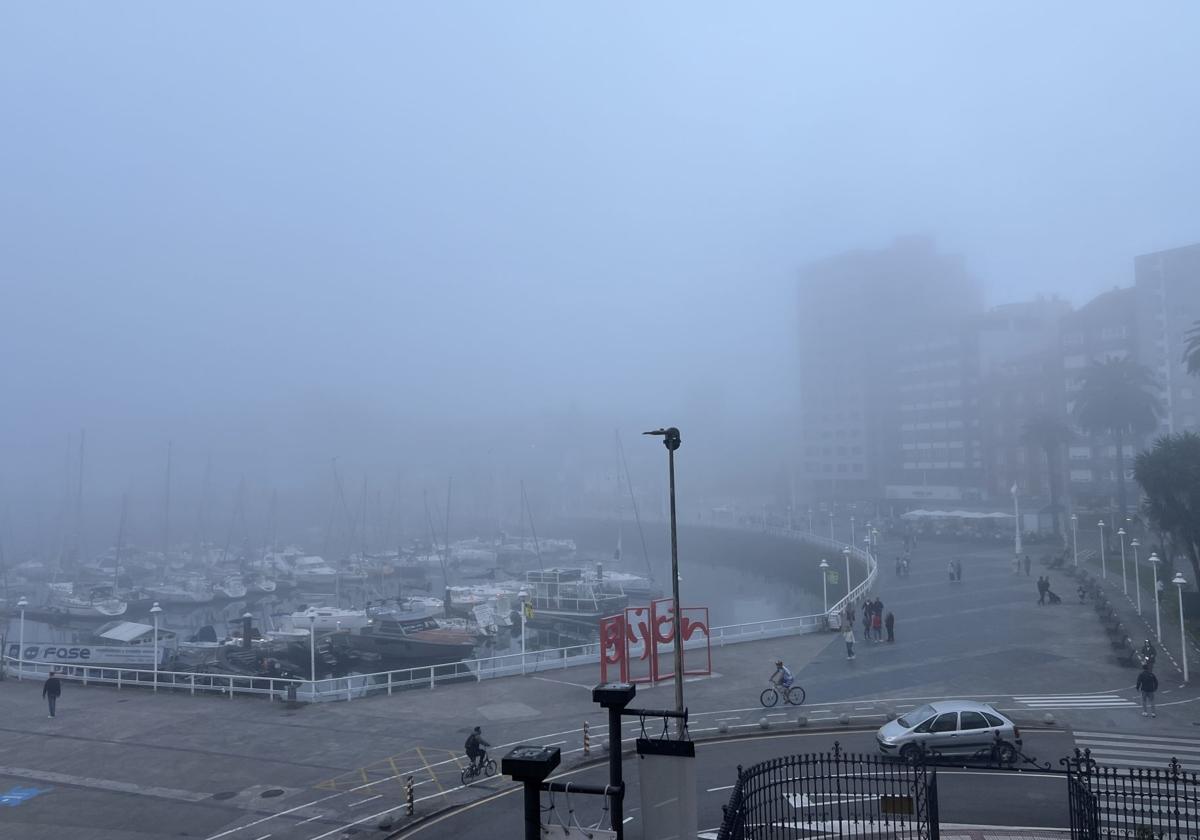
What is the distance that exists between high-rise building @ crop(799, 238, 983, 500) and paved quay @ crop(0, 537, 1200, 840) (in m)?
113

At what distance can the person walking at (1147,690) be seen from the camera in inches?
850

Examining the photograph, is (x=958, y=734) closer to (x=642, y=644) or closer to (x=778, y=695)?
(x=778, y=695)

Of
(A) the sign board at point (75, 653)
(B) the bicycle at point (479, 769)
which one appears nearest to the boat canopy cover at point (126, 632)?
(A) the sign board at point (75, 653)

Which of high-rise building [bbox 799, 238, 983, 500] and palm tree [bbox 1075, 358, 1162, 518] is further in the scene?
high-rise building [bbox 799, 238, 983, 500]

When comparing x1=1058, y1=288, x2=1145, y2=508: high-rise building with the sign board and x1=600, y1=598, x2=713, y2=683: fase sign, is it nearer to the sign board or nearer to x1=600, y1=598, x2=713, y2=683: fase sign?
x1=600, y1=598, x2=713, y2=683: fase sign

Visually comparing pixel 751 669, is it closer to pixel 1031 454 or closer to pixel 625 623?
pixel 625 623

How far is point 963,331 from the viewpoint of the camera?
145 metres

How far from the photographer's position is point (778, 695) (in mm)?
25000

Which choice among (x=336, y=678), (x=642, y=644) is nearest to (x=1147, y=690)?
(x=642, y=644)

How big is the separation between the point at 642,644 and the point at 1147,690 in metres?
15.3

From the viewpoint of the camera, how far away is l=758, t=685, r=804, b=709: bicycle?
976 inches

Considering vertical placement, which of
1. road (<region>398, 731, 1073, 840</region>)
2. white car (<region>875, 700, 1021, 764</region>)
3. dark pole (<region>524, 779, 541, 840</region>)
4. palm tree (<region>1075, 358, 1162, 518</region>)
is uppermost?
palm tree (<region>1075, 358, 1162, 518</region>)

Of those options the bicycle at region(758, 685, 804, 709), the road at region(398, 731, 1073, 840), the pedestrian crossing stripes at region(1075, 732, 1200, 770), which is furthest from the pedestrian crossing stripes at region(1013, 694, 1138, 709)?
the bicycle at region(758, 685, 804, 709)

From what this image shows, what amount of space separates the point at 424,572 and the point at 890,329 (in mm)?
104862
